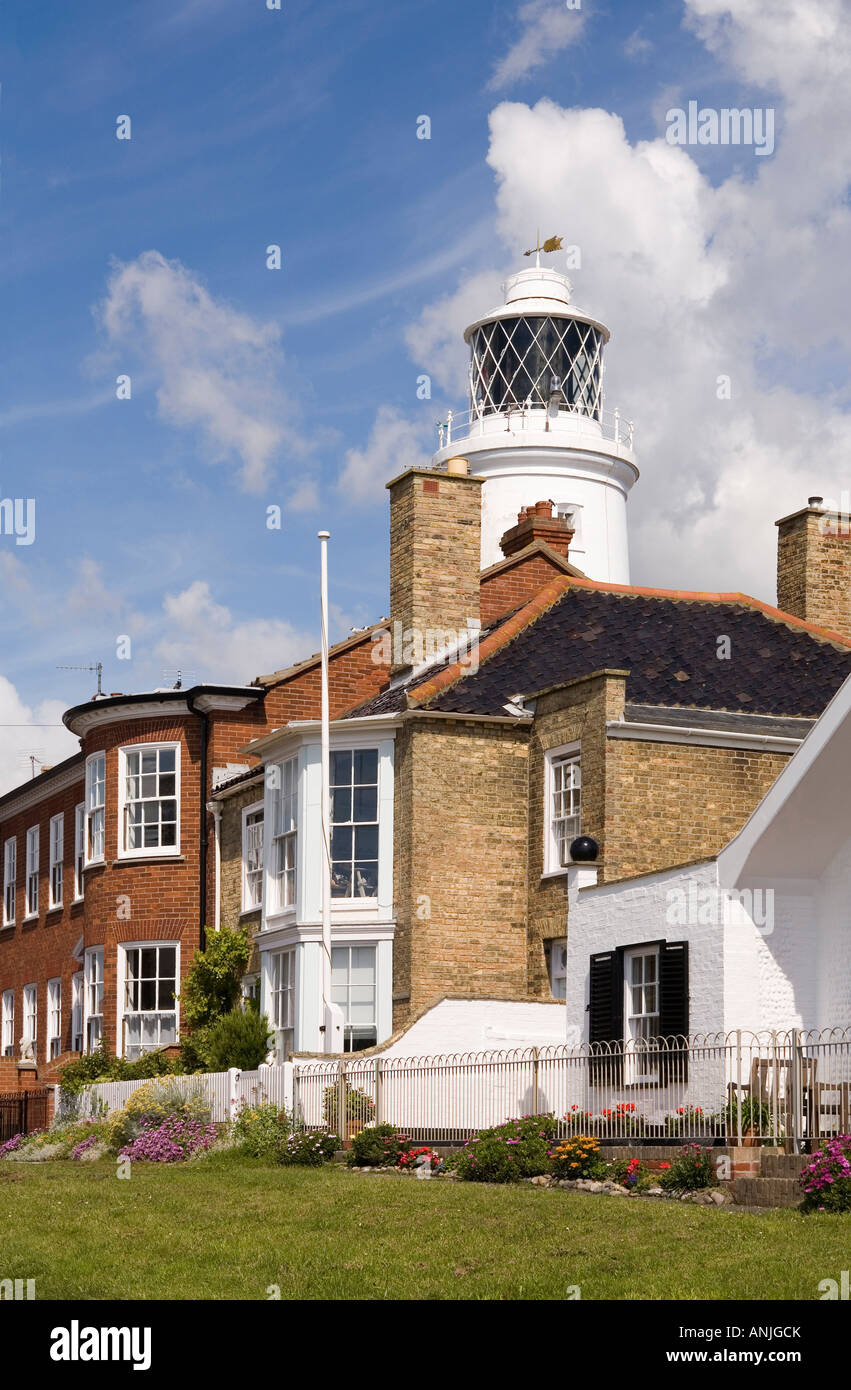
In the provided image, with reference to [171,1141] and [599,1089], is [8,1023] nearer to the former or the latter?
[171,1141]

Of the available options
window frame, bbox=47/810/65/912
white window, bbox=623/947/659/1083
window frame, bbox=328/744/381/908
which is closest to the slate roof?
window frame, bbox=328/744/381/908

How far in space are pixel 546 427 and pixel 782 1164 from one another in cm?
3447

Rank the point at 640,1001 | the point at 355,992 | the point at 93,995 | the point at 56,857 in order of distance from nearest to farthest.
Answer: the point at 640,1001, the point at 355,992, the point at 93,995, the point at 56,857

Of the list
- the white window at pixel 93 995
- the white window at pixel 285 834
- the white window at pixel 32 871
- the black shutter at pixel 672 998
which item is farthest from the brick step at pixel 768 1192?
the white window at pixel 32 871

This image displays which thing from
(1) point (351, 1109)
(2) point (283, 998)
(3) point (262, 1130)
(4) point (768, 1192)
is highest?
(2) point (283, 998)

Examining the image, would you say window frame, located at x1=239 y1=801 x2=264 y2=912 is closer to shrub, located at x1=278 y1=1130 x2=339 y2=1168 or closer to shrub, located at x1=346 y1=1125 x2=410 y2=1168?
shrub, located at x1=278 y1=1130 x2=339 y2=1168

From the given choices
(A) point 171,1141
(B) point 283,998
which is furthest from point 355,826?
(A) point 171,1141

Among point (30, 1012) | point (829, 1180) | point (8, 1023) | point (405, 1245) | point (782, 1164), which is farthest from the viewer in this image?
point (8, 1023)

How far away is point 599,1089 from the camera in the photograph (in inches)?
870

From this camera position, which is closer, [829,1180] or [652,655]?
[829,1180]

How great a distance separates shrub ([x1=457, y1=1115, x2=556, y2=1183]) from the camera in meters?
20.1

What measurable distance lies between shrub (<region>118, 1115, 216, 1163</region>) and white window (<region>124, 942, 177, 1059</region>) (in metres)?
7.77
